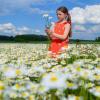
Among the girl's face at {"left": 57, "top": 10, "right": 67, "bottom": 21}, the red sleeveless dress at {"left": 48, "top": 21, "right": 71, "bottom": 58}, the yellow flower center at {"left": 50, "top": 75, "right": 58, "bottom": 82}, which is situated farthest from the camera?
the red sleeveless dress at {"left": 48, "top": 21, "right": 71, "bottom": 58}

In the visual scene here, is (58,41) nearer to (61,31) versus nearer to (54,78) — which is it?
(61,31)

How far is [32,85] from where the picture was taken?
243cm

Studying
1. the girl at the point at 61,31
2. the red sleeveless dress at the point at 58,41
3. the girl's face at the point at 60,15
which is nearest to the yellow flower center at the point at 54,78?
the girl at the point at 61,31

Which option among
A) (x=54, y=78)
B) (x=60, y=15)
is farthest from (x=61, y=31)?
(x=54, y=78)

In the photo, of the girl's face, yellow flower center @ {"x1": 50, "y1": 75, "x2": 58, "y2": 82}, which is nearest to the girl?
the girl's face

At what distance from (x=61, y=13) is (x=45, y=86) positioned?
5598mm

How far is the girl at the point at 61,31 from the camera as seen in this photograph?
7.63 m

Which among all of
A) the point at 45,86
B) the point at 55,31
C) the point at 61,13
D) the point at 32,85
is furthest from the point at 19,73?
the point at 55,31

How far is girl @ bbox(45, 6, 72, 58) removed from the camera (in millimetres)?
7633

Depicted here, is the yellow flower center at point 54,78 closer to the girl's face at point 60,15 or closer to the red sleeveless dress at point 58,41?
the girl's face at point 60,15

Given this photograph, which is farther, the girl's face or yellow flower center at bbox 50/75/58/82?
the girl's face

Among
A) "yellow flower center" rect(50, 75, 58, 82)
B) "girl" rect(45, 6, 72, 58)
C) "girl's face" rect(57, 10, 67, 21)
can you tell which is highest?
"girl's face" rect(57, 10, 67, 21)

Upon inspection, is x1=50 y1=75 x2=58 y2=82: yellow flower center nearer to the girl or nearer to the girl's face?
the girl

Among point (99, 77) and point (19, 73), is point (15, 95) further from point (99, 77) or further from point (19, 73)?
point (99, 77)
